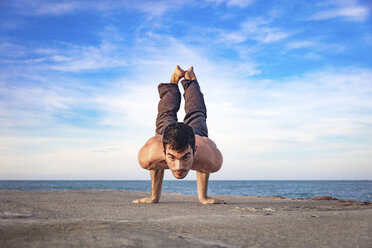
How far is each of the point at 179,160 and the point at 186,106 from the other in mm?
2259

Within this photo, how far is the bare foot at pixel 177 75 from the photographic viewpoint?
6547 millimetres

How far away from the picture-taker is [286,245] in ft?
6.62

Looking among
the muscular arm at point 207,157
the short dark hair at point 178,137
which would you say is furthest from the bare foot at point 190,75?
the short dark hair at point 178,137

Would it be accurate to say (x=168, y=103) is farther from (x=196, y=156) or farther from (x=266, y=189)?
(x=266, y=189)

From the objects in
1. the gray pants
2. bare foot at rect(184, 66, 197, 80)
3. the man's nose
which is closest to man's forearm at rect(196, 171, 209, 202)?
the gray pants

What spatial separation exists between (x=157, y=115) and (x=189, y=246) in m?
4.36

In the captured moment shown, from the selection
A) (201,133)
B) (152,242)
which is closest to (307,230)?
(152,242)

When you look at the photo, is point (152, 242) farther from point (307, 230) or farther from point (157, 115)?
point (157, 115)

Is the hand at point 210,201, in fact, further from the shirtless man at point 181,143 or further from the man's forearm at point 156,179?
the man's forearm at point 156,179

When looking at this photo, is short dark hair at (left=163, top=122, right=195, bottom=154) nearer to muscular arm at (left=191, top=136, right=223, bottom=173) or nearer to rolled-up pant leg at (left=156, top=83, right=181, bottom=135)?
muscular arm at (left=191, top=136, right=223, bottom=173)

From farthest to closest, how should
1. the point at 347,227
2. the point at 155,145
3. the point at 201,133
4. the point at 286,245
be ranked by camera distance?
the point at 201,133, the point at 155,145, the point at 347,227, the point at 286,245

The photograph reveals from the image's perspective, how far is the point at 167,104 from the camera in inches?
238

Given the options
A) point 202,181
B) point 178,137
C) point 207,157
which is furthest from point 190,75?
point 178,137

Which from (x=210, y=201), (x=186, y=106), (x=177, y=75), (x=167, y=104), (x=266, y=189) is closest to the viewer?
(x=210, y=201)
